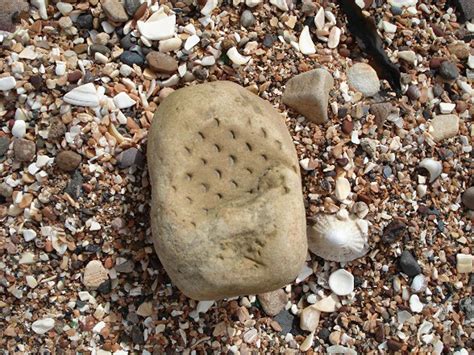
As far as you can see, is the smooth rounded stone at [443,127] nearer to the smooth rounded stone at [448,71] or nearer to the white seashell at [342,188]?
the smooth rounded stone at [448,71]

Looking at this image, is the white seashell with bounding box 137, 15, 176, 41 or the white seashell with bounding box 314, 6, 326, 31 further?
the white seashell with bounding box 314, 6, 326, 31

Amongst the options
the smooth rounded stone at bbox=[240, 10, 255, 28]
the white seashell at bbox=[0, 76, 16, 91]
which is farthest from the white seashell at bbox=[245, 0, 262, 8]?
the white seashell at bbox=[0, 76, 16, 91]

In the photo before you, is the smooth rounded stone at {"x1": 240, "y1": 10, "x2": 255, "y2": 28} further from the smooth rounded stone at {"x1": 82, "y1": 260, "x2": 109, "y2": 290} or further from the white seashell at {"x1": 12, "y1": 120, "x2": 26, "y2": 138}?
the smooth rounded stone at {"x1": 82, "y1": 260, "x2": 109, "y2": 290}

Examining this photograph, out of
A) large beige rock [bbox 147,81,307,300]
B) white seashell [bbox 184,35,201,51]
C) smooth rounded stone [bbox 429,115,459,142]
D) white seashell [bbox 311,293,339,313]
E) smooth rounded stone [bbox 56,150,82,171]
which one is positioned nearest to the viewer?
large beige rock [bbox 147,81,307,300]

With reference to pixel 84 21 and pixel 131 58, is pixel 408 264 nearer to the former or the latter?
pixel 131 58

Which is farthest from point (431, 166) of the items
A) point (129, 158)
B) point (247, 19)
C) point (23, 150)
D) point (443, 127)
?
point (23, 150)

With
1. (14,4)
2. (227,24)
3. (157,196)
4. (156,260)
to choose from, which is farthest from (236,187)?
(14,4)

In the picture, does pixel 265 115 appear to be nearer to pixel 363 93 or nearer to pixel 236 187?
pixel 236 187
